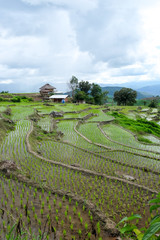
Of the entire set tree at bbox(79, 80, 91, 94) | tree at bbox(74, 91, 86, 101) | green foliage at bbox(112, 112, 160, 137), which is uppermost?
tree at bbox(79, 80, 91, 94)

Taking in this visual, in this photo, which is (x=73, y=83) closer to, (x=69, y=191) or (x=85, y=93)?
(x=85, y=93)

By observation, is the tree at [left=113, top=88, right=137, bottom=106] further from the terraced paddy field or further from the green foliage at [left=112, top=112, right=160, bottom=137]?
the terraced paddy field

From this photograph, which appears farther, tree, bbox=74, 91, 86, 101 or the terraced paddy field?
tree, bbox=74, 91, 86, 101

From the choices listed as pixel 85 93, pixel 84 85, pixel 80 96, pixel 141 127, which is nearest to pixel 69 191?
pixel 141 127

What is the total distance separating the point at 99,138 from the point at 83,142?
1.74 meters

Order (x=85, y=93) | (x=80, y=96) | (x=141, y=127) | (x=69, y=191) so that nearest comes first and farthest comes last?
1. (x=69, y=191)
2. (x=141, y=127)
3. (x=80, y=96)
4. (x=85, y=93)

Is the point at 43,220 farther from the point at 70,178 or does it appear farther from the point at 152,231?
the point at 152,231

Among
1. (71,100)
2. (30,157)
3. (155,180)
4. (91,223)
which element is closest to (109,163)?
(155,180)

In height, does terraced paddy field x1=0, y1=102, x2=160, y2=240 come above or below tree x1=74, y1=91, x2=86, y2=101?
below

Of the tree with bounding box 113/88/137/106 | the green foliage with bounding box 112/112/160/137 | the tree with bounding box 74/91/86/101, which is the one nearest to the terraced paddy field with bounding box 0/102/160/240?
the green foliage with bounding box 112/112/160/137

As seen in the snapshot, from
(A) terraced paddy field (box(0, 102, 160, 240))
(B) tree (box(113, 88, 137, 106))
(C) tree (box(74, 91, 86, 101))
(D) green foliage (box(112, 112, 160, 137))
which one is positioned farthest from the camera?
(B) tree (box(113, 88, 137, 106))

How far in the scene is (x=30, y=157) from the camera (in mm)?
6836

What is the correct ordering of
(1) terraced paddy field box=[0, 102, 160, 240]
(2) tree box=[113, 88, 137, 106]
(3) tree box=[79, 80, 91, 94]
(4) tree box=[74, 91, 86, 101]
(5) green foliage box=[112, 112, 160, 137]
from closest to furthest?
(1) terraced paddy field box=[0, 102, 160, 240], (5) green foliage box=[112, 112, 160, 137], (4) tree box=[74, 91, 86, 101], (2) tree box=[113, 88, 137, 106], (3) tree box=[79, 80, 91, 94]

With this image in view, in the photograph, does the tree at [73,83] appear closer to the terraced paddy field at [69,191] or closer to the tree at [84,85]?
the tree at [84,85]
